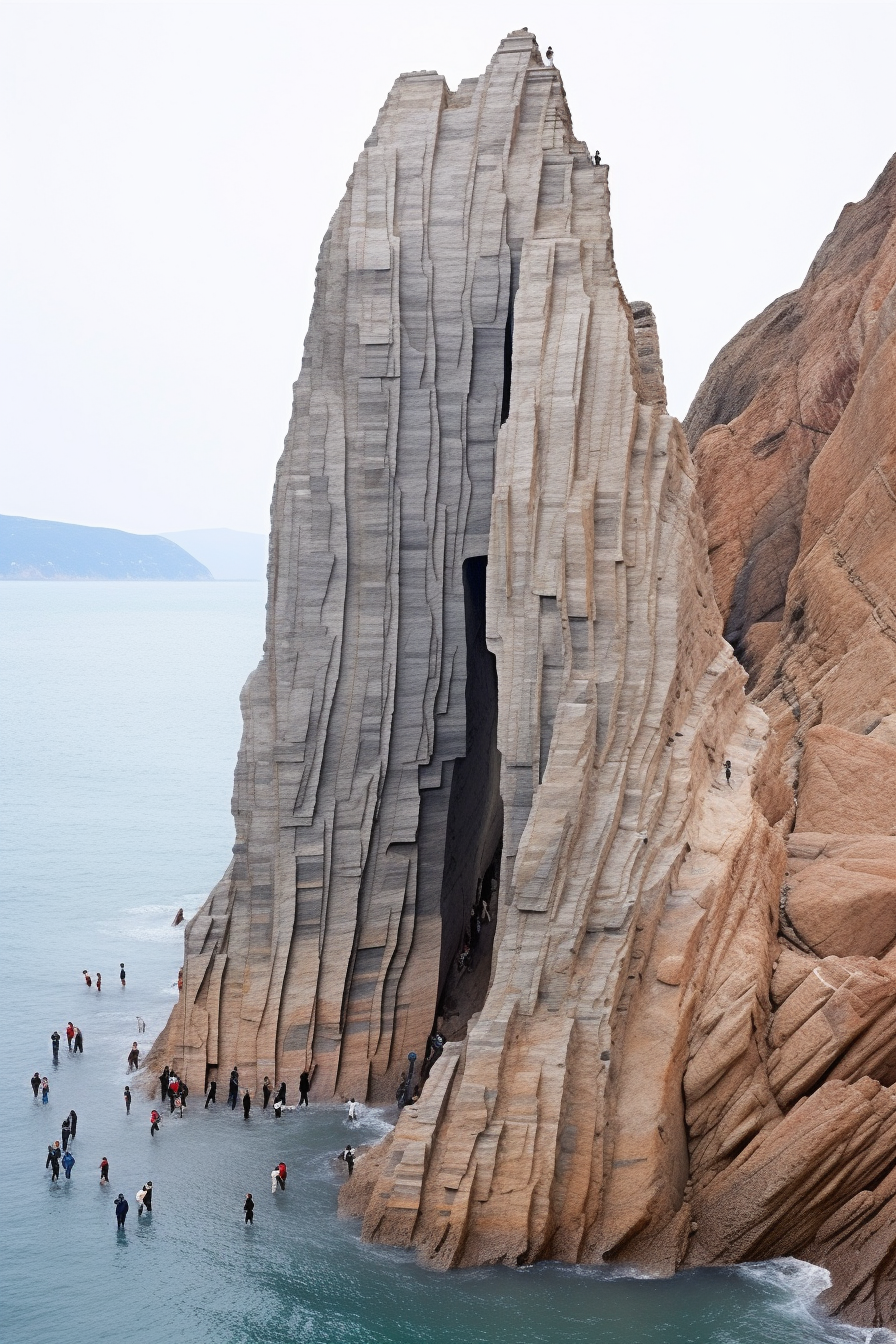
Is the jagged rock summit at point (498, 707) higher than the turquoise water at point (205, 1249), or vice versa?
the jagged rock summit at point (498, 707)

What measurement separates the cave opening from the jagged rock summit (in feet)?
0.52

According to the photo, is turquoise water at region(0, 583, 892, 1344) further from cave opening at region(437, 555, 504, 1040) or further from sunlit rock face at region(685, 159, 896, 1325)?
cave opening at region(437, 555, 504, 1040)

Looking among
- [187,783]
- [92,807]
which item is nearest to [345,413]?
[92,807]

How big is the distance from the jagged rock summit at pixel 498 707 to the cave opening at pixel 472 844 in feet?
0.52

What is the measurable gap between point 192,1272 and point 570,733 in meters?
13.7

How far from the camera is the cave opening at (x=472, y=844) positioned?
45.6 m

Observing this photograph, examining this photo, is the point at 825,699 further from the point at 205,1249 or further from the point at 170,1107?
the point at 205,1249

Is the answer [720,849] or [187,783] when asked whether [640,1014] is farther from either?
[187,783]

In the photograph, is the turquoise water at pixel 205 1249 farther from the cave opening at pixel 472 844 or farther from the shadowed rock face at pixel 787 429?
the shadowed rock face at pixel 787 429

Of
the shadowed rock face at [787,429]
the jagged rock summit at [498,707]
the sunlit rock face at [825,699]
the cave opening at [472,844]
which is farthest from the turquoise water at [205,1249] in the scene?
the shadowed rock face at [787,429]

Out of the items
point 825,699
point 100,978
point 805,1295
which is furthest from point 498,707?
point 100,978

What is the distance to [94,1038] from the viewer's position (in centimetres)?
4881

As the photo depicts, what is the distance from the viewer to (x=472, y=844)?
4903 cm

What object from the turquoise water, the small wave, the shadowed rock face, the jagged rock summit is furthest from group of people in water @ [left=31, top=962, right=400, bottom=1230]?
the shadowed rock face
